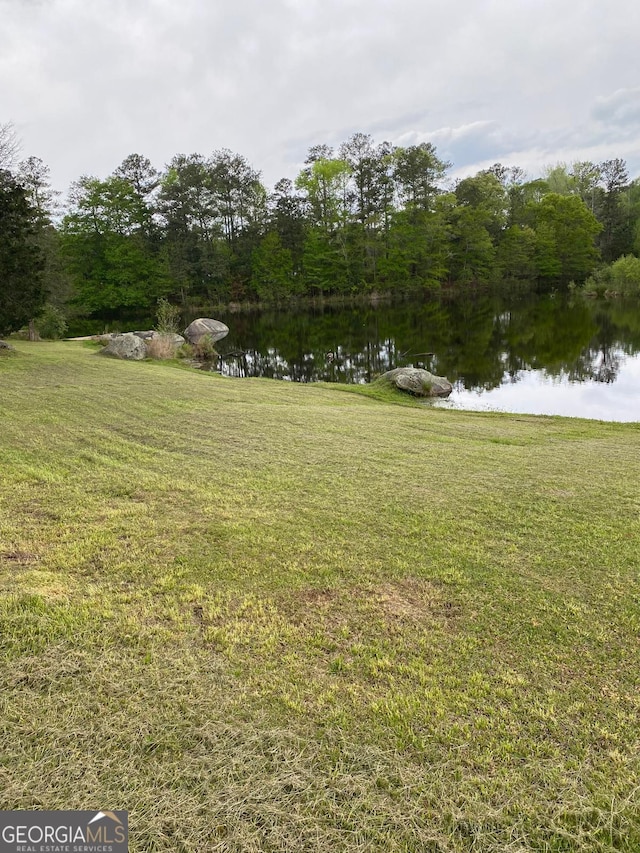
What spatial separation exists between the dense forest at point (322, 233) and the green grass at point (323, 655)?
4351 cm

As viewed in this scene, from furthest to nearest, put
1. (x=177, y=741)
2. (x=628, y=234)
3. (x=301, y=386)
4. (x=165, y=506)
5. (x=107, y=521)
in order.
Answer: (x=628, y=234)
(x=301, y=386)
(x=165, y=506)
(x=107, y=521)
(x=177, y=741)

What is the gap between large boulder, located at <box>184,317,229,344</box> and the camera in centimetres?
2592

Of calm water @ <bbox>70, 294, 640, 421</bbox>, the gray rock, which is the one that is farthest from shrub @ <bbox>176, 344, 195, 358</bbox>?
the gray rock

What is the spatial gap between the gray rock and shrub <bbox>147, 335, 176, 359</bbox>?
0.95m

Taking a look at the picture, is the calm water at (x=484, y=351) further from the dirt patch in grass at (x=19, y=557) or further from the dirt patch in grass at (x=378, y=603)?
the dirt patch in grass at (x=19, y=557)

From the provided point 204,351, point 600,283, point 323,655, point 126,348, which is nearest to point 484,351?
point 204,351

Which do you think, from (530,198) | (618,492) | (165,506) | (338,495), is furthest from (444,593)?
(530,198)

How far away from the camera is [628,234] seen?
52.6m

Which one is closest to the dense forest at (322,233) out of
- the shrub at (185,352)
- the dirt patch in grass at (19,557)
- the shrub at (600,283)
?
the shrub at (600,283)

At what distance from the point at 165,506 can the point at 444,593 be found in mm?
2427

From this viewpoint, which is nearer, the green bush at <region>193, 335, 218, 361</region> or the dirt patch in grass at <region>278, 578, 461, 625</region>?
the dirt patch in grass at <region>278, 578, 461, 625</region>

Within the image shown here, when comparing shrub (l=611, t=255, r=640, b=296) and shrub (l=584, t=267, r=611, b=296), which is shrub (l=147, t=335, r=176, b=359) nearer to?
shrub (l=611, t=255, r=640, b=296)

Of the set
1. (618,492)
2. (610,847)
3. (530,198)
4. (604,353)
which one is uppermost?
(530,198)

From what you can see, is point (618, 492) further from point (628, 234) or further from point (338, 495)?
point (628, 234)
